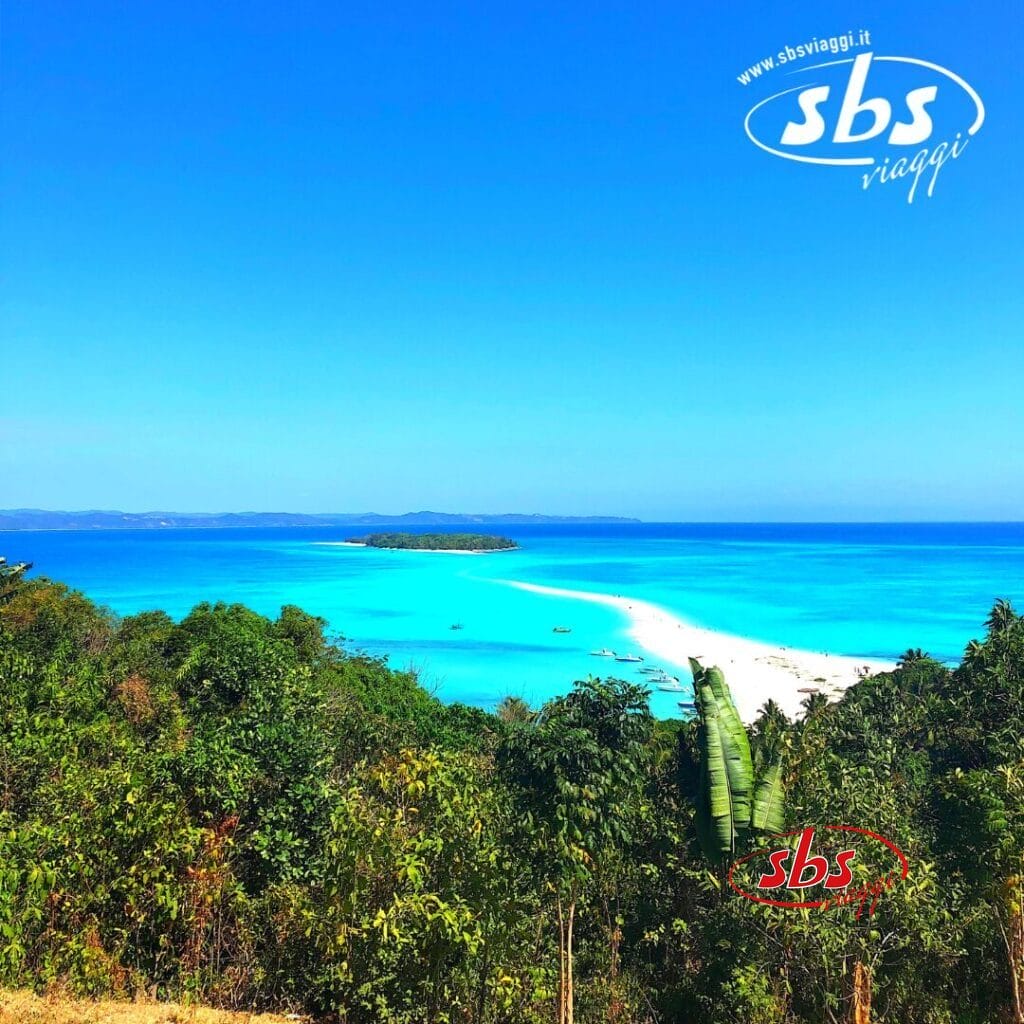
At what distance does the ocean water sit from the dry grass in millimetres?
39506

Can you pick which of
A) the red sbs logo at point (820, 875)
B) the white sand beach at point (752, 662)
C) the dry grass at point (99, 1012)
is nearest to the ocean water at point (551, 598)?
the white sand beach at point (752, 662)

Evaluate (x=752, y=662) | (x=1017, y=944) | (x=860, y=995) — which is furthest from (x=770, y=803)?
(x=752, y=662)

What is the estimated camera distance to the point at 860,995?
9.74m

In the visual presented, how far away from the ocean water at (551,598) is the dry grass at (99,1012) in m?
39.5

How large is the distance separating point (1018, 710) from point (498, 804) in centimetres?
2031

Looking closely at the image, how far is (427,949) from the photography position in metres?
8.25

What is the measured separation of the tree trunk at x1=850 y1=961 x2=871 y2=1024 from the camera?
968 centimetres

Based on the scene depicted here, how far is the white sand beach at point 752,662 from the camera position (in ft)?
155

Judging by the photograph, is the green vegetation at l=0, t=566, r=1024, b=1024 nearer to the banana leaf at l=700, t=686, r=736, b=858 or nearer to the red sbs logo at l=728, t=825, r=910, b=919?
the banana leaf at l=700, t=686, r=736, b=858

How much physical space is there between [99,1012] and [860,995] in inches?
383

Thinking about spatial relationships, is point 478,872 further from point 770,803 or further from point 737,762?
point 770,803

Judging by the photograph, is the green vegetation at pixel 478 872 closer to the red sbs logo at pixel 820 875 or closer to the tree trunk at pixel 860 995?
the tree trunk at pixel 860 995

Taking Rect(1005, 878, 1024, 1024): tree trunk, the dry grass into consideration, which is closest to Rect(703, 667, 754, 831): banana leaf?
Rect(1005, 878, 1024, 1024): tree trunk

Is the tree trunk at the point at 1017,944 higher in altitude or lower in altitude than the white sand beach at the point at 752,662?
higher
